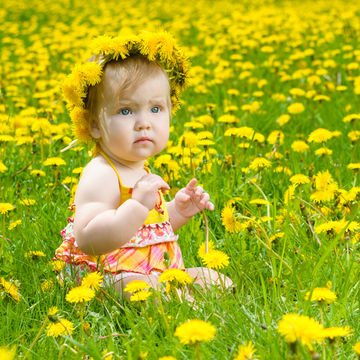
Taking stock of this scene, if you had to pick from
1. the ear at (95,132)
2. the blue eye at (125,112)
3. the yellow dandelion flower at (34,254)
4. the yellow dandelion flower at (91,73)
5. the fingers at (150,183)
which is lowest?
the yellow dandelion flower at (34,254)

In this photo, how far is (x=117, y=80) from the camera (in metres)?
2.28

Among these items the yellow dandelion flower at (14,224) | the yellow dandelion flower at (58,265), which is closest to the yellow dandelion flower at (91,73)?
the yellow dandelion flower at (58,265)

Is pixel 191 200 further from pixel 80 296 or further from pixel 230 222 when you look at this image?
pixel 80 296

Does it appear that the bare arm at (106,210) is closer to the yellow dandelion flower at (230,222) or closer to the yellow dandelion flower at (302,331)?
the yellow dandelion flower at (230,222)

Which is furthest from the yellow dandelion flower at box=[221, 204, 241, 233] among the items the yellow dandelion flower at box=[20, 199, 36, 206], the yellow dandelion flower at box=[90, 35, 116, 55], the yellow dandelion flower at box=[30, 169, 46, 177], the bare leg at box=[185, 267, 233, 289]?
the yellow dandelion flower at box=[30, 169, 46, 177]

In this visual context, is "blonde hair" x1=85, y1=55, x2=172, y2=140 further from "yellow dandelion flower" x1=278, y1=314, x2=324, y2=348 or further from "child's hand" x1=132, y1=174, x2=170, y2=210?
"yellow dandelion flower" x1=278, y1=314, x2=324, y2=348

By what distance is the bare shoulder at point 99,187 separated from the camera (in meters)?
2.27

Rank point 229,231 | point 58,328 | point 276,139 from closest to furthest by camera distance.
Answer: point 58,328 → point 229,231 → point 276,139

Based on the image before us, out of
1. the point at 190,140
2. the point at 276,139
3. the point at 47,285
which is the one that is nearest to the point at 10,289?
the point at 47,285

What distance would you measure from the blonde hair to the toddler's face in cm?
1

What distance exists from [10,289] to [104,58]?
2.30ft

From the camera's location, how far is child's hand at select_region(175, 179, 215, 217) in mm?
2406

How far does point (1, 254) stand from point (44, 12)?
29.2ft

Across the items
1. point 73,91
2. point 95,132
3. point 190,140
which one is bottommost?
point 190,140
